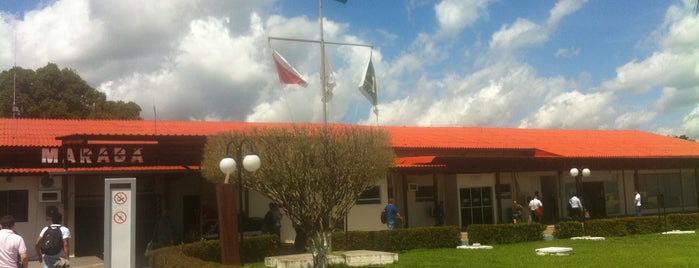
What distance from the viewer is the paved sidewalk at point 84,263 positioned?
1826 cm

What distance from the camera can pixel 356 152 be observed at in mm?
15445

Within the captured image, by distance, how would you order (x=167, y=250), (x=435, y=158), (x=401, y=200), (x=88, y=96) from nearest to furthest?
1. (x=167, y=250)
2. (x=435, y=158)
3. (x=401, y=200)
4. (x=88, y=96)

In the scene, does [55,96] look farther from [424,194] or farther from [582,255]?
[582,255]

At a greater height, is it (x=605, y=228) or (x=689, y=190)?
(x=689, y=190)

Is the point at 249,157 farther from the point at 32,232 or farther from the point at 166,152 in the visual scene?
the point at 32,232

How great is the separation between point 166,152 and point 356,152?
24.8 feet

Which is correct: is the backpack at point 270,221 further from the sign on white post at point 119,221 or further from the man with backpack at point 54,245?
the man with backpack at point 54,245

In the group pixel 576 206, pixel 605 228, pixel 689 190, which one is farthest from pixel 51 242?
pixel 689 190

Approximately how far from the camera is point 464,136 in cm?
3397

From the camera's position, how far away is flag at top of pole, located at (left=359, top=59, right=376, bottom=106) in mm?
22906

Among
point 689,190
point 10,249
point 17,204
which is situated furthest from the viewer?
point 689,190

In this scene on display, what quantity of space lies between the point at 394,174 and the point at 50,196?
12109 mm

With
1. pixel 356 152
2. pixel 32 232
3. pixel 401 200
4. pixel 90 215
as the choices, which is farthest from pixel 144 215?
pixel 356 152

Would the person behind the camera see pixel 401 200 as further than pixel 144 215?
Yes
